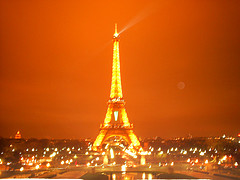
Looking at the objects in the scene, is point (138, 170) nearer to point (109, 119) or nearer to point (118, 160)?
point (118, 160)

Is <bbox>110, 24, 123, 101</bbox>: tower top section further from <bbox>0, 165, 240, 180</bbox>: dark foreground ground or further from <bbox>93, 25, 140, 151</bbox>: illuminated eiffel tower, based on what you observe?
<bbox>0, 165, 240, 180</bbox>: dark foreground ground

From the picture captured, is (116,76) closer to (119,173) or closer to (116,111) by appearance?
(116,111)

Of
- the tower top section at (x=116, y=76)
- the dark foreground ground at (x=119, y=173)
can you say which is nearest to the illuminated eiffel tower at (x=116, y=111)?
the tower top section at (x=116, y=76)

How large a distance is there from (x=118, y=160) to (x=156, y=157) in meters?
12.9

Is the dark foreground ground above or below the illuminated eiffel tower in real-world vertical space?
below

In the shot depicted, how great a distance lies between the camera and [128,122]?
3669 inches

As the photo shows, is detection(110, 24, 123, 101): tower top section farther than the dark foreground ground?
Yes

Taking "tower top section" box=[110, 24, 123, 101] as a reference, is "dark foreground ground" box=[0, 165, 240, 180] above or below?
below

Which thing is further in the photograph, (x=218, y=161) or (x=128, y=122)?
(x=128, y=122)

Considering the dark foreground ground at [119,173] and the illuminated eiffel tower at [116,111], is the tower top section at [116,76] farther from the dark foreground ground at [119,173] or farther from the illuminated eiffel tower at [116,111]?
the dark foreground ground at [119,173]

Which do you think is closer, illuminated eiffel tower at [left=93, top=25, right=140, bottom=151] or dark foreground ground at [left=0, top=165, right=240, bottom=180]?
dark foreground ground at [left=0, top=165, right=240, bottom=180]

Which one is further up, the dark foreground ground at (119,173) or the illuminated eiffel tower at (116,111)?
the illuminated eiffel tower at (116,111)

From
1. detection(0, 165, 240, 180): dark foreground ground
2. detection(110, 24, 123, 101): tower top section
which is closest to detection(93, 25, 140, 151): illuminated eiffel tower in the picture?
detection(110, 24, 123, 101): tower top section

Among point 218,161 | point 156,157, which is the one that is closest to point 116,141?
point 156,157
